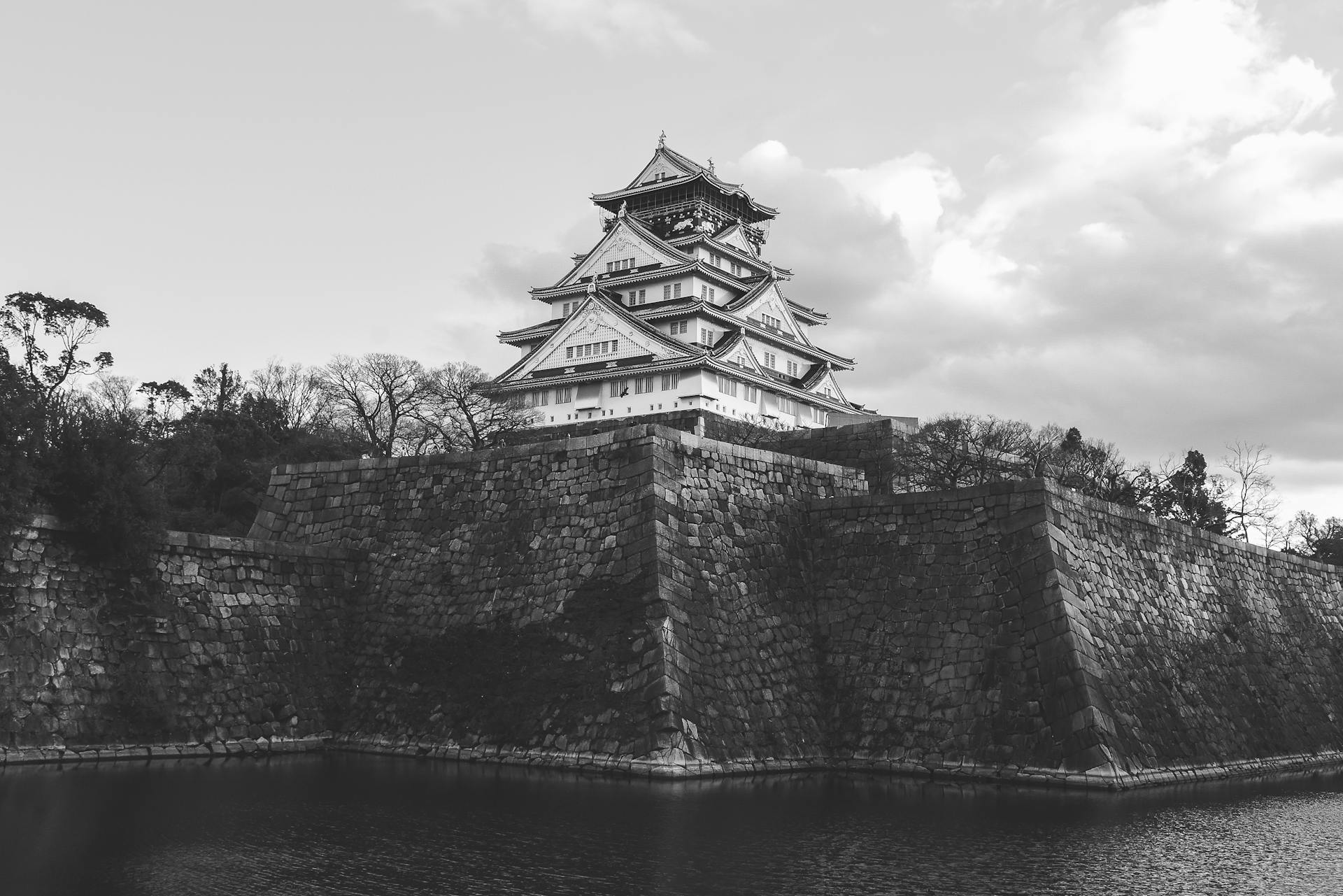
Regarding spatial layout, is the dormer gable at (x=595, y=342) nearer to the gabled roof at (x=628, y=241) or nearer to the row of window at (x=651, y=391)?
the row of window at (x=651, y=391)

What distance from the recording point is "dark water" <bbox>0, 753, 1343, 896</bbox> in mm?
10055

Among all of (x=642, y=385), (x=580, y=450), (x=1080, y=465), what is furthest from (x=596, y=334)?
(x=580, y=450)

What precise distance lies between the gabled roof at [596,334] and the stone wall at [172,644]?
125ft

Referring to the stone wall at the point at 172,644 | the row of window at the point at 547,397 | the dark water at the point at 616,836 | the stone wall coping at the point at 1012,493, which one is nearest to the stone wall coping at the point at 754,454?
the stone wall coping at the point at 1012,493

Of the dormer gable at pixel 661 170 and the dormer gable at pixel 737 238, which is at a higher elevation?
the dormer gable at pixel 661 170

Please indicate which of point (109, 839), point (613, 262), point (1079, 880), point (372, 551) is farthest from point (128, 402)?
point (1079, 880)

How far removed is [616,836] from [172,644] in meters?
8.57

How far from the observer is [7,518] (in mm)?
15711

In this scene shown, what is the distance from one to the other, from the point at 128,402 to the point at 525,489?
35019 millimetres

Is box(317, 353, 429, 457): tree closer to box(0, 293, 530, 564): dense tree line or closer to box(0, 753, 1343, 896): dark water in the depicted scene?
box(0, 293, 530, 564): dense tree line

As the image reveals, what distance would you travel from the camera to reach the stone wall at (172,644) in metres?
15.7

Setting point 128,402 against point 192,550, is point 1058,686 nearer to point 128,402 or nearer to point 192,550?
point 192,550

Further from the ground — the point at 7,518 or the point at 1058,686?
the point at 7,518

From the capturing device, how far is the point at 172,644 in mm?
17172
